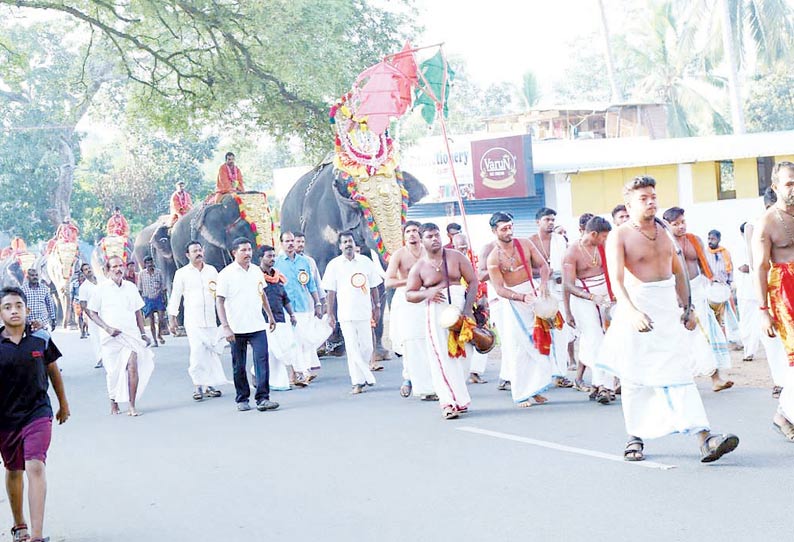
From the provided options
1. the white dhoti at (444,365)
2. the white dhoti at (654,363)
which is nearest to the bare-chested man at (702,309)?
the white dhoti at (444,365)

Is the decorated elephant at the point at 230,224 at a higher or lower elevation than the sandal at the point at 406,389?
higher

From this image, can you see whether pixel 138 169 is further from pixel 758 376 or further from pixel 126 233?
pixel 758 376

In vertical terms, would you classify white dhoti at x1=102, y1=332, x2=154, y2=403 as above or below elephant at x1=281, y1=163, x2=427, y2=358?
below

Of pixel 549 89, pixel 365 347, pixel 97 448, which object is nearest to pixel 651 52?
pixel 549 89

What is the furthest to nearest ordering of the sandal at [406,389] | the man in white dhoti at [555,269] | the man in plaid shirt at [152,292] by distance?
1. the man in plaid shirt at [152,292]
2. the sandal at [406,389]
3. the man in white dhoti at [555,269]

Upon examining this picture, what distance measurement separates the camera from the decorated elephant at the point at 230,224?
61.2ft

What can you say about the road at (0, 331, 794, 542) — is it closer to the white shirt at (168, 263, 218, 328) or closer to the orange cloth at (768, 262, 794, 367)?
the orange cloth at (768, 262, 794, 367)

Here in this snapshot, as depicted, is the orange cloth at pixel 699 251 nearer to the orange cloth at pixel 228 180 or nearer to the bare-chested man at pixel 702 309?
the bare-chested man at pixel 702 309

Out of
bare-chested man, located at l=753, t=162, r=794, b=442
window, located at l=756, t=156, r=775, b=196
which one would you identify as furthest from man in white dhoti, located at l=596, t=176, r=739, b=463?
window, located at l=756, t=156, r=775, b=196

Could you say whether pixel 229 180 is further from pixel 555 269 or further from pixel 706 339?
pixel 706 339

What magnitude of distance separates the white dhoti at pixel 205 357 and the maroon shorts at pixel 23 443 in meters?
6.24

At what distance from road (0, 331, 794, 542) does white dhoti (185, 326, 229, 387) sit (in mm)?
1434

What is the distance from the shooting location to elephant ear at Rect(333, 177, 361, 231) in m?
15.2

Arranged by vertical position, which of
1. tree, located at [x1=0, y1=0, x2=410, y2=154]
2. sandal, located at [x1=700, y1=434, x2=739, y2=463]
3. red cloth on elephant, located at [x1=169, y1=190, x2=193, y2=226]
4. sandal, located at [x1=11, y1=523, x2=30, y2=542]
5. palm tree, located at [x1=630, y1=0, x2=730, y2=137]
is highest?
palm tree, located at [x1=630, y1=0, x2=730, y2=137]
